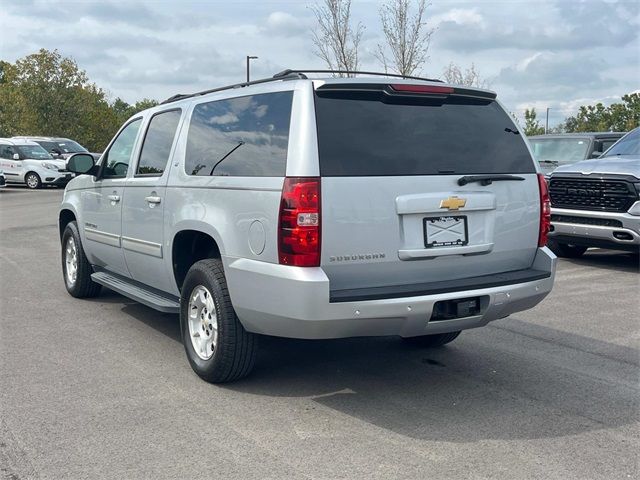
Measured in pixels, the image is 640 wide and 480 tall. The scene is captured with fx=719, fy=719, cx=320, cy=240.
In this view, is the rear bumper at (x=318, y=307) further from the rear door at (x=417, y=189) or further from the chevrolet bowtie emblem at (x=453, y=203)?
the chevrolet bowtie emblem at (x=453, y=203)

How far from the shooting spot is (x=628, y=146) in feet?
35.0

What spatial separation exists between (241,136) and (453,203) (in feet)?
4.83

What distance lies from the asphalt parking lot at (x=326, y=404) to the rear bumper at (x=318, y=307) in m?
0.53

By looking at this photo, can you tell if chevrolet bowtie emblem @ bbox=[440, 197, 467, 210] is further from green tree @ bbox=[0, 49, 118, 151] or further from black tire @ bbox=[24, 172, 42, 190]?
green tree @ bbox=[0, 49, 118, 151]

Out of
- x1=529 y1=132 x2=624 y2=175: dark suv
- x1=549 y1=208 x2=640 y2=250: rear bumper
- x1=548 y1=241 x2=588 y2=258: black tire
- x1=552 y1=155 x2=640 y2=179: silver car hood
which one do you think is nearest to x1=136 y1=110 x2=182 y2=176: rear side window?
x1=549 y1=208 x2=640 y2=250: rear bumper

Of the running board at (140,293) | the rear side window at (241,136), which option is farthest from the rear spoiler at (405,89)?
the running board at (140,293)

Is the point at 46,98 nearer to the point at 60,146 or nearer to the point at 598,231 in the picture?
the point at 60,146

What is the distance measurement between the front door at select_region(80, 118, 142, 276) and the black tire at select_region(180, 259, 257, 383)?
5.68 ft

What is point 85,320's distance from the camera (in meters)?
6.74

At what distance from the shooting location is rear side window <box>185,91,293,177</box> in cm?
438

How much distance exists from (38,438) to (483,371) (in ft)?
9.97

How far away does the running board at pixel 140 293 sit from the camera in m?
5.52

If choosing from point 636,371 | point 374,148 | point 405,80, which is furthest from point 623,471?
point 405,80

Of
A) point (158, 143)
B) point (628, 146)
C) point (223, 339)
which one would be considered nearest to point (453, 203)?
point (223, 339)
